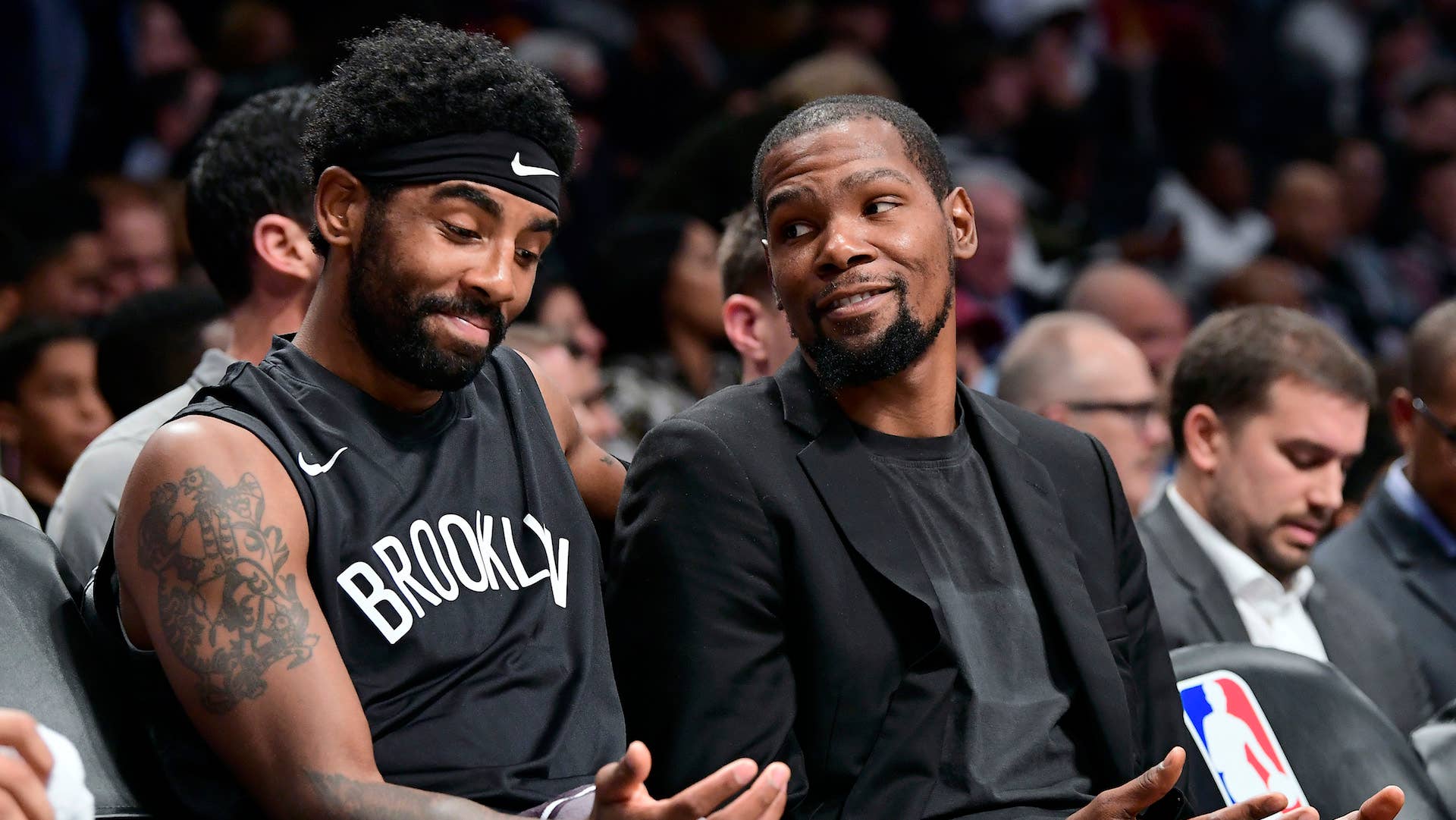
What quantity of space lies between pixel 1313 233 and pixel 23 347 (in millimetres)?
6670

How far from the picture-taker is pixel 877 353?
2.91 m

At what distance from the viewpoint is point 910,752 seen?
2.65 meters

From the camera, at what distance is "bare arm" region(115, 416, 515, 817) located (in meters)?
2.31

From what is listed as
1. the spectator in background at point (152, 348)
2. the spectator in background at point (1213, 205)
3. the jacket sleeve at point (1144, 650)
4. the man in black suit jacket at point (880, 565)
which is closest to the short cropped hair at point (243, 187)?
the spectator in background at point (152, 348)

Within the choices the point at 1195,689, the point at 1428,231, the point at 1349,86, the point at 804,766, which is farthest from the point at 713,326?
the point at 1349,86

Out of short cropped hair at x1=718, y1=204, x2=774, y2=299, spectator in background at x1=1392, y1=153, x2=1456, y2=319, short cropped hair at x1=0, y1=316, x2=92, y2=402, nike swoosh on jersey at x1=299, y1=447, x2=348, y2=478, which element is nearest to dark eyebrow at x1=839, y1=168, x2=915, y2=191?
short cropped hair at x1=718, y1=204, x2=774, y2=299

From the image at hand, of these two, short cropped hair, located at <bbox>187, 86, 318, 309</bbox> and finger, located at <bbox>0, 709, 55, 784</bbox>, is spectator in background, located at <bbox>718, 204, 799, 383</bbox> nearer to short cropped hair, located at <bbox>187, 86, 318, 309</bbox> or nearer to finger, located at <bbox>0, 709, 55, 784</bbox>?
short cropped hair, located at <bbox>187, 86, 318, 309</bbox>

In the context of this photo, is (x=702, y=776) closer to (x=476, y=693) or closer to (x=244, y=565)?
(x=476, y=693)

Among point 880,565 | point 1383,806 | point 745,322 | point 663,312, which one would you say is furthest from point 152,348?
point 1383,806

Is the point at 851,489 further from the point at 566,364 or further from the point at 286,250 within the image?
the point at 566,364

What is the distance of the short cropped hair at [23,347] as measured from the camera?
178 inches

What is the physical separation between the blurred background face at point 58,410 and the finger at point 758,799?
291 cm

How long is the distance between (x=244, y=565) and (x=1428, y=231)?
8650 millimetres

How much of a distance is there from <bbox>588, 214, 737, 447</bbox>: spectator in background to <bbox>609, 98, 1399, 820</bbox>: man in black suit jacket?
2356mm
